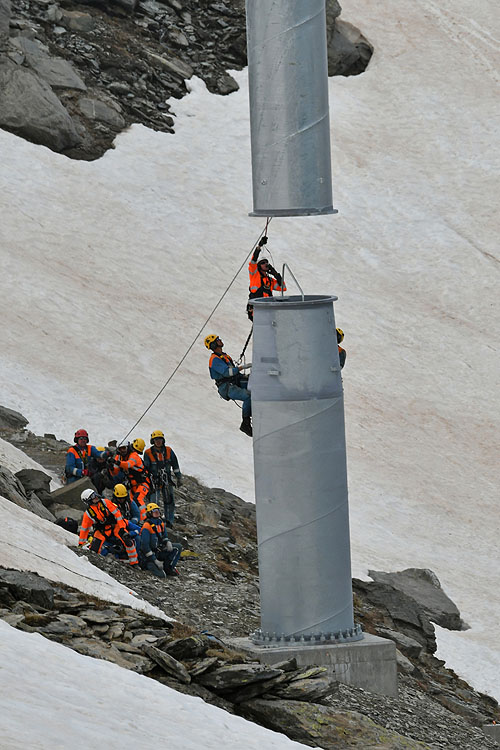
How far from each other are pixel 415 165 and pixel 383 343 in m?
13.1

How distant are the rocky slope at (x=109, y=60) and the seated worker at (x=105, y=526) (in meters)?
25.9

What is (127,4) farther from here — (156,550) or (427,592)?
(156,550)

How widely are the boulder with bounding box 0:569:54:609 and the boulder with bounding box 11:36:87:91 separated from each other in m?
35.0

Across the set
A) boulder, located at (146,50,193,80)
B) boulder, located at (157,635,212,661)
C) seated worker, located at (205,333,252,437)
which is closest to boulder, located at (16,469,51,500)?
seated worker, located at (205,333,252,437)

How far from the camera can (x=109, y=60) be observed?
161ft

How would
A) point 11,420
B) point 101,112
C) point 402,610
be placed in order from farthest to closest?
point 101,112
point 11,420
point 402,610

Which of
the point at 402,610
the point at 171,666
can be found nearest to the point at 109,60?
the point at 402,610

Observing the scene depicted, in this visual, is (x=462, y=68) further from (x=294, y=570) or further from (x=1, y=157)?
(x=294, y=570)

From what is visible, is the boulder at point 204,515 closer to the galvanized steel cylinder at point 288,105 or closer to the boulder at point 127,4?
the galvanized steel cylinder at point 288,105

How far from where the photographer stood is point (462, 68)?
55.2 meters

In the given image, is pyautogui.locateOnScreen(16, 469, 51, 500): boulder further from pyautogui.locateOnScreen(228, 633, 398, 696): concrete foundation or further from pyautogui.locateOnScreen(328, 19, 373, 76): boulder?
pyautogui.locateOnScreen(328, 19, 373, 76): boulder

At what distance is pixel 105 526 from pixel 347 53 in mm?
37534

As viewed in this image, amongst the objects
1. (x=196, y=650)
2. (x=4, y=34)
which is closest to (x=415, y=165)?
(x=4, y=34)

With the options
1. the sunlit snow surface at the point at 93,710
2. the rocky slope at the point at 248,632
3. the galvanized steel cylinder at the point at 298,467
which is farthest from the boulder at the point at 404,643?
the sunlit snow surface at the point at 93,710
